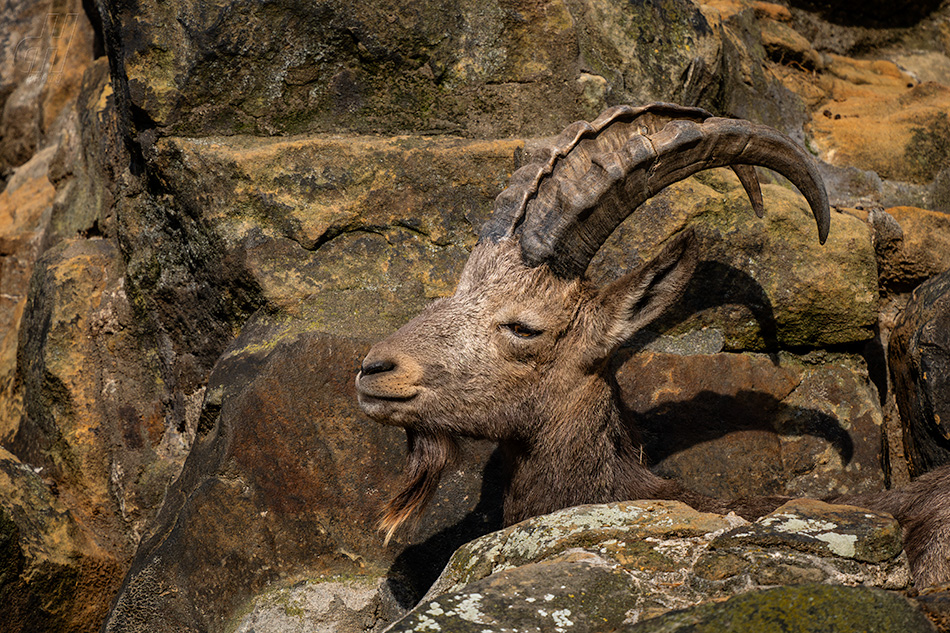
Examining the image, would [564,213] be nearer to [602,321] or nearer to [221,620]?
[602,321]

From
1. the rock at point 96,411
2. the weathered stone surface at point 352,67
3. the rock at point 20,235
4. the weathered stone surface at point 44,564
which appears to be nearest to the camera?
the weathered stone surface at point 44,564

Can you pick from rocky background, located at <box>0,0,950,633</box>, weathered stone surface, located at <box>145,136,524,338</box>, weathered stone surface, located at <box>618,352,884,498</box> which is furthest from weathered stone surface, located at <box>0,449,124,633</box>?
weathered stone surface, located at <box>618,352,884,498</box>

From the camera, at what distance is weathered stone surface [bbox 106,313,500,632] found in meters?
4.92

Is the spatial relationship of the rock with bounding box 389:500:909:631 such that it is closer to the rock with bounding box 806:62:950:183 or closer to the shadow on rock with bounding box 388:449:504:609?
the shadow on rock with bounding box 388:449:504:609

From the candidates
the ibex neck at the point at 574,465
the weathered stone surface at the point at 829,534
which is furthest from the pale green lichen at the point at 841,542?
the ibex neck at the point at 574,465

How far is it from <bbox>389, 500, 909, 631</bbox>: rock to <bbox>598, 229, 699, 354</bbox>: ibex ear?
1100mm

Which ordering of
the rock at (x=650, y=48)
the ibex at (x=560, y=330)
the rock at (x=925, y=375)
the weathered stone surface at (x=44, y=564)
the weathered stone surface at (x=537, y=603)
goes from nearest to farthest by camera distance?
the weathered stone surface at (x=537, y=603)
the ibex at (x=560, y=330)
the weathered stone surface at (x=44, y=564)
the rock at (x=925, y=375)
the rock at (x=650, y=48)

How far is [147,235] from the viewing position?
21.1 feet

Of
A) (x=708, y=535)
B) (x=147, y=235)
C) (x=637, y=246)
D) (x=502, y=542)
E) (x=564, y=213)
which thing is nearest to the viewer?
(x=708, y=535)

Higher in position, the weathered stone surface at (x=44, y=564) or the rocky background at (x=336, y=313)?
the rocky background at (x=336, y=313)

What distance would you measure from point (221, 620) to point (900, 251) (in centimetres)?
534

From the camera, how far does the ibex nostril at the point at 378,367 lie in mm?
4332

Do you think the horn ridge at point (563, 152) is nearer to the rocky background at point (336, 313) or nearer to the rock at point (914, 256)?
the rocky background at point (336, 313)

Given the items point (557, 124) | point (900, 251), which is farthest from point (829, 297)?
point (557, 124)
